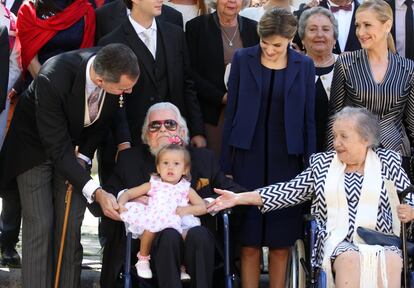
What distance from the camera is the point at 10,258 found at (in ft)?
22.7

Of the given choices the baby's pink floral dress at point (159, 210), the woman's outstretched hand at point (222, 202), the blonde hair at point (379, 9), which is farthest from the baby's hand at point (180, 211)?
the blonde hair at point (379, 9)

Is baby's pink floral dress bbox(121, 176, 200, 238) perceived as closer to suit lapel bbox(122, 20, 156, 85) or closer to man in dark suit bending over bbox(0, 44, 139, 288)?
man in dark suit bending over bbox(0, 44, 139, 288)

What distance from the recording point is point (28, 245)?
611 cm

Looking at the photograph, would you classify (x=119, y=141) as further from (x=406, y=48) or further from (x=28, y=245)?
(x=406, y=48)

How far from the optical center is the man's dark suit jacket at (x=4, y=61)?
6.27 m

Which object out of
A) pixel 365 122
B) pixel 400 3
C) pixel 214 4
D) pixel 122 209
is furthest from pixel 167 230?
pixel 400 3

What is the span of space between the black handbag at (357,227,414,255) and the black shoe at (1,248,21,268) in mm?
2562

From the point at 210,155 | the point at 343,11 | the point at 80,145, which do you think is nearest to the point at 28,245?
the point at 80,145

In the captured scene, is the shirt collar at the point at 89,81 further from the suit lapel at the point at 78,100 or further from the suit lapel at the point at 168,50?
the suit lapel at the point at 168,50

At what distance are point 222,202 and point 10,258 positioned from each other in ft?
6.23

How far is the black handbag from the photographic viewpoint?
5422 mm

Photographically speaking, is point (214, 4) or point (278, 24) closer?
point (278, 24)

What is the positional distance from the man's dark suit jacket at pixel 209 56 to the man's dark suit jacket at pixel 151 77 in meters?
0.17

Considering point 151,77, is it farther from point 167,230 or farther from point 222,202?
point 167,230
